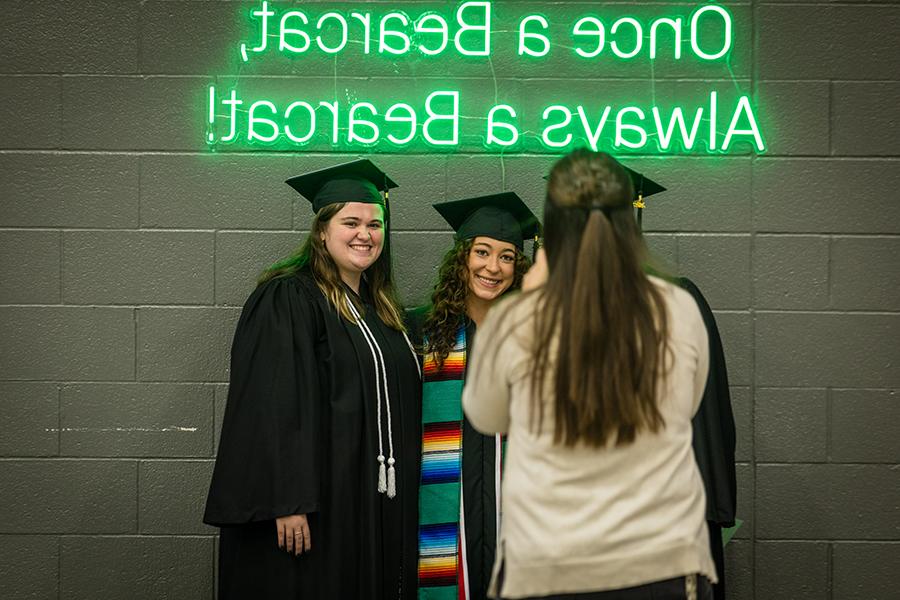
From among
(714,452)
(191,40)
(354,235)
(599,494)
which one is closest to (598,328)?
A: (599,494)

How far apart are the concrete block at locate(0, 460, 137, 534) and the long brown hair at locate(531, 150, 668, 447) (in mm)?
1885

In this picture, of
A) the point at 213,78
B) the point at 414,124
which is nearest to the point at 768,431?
the point at 414,124

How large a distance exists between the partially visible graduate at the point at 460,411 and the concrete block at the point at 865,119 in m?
1.07

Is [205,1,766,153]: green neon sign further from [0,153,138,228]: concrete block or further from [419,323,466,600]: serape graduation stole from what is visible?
[419,323,466,600]: serape graduation stole

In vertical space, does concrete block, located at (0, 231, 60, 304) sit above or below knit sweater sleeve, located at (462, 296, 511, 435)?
above

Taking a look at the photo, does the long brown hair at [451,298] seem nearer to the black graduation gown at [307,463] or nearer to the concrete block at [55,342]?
the black graduation gown at [307,463]

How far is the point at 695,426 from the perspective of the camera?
7.74ft

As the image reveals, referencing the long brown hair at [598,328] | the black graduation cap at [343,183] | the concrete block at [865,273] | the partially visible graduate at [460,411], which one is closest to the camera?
the long brown hair at [598,328]

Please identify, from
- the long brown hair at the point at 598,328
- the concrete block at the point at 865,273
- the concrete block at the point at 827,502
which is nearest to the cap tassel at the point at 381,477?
the long brown hair at the point at 598,328

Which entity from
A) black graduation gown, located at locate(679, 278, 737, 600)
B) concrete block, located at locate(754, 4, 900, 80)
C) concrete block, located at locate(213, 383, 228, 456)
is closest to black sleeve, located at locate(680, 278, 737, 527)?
black graduation gown, located at locate(679, 278, 737, 600)

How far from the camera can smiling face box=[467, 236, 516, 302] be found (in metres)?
2.54

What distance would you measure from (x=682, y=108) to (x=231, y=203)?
4.82ft

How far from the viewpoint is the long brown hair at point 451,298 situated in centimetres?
257

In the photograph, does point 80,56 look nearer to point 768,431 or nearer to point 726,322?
point 726,322
